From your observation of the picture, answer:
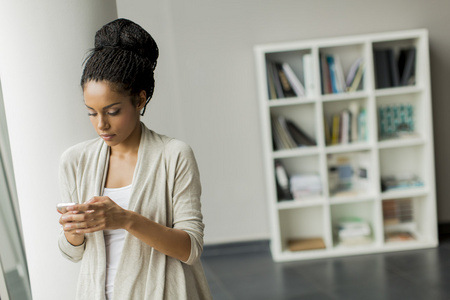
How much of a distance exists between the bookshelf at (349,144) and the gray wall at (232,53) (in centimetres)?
19

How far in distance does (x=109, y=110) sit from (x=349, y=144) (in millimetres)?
3269

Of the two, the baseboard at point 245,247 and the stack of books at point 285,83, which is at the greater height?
the stack of books at point 285,83

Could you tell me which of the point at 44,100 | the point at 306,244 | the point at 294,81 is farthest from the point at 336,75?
the point at 44,100

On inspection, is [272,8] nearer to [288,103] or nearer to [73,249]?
[288,103]

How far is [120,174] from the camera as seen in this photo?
1363 millimetres

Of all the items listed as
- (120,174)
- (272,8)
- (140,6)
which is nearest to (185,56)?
(140,6)

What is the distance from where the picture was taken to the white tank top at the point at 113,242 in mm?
1332

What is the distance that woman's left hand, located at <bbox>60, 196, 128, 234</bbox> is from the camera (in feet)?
3.81

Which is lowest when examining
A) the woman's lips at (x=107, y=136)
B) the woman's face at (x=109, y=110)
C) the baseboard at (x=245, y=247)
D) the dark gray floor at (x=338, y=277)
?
the dark gray floor at (x=338, y=277)

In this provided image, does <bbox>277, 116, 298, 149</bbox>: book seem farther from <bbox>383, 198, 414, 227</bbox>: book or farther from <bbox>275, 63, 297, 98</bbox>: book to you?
<bbox>383, 198, 414, 227</bbox>: book

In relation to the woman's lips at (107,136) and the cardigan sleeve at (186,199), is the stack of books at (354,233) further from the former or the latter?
the woman's lips at (107,136)

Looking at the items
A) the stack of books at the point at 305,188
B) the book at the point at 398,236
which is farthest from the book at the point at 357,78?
the book at the point at 398,236

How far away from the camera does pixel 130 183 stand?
1.35m

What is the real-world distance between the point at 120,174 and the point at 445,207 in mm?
3940
